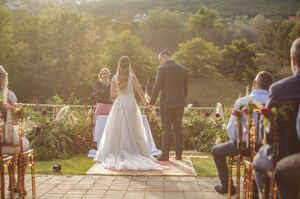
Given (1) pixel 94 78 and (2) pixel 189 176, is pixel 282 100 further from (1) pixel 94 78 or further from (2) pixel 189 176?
(1) pixel 94 78

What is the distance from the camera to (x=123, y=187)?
679cm

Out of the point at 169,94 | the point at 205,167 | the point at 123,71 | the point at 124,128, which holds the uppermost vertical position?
the point at 123,71

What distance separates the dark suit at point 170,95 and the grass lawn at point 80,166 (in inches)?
25.8

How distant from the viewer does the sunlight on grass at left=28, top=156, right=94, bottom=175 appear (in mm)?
8004

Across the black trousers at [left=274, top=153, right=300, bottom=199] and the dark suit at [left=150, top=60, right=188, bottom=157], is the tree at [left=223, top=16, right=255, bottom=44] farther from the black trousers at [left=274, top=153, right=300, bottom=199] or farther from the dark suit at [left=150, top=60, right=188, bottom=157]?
the black trousers at [left=274, top=153, right=300, bottom=199]

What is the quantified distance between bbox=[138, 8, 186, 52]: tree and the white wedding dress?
3485 inches

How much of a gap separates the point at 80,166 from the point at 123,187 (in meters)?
2.16

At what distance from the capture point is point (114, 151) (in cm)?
920

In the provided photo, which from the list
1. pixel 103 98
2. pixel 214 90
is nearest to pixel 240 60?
pixel 214 90

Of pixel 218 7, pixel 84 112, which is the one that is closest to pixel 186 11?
pixel 218 7

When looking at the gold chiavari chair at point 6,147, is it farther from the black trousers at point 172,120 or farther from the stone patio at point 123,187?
the black trousers at point 172,120

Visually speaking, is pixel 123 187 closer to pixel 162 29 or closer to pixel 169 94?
pixel 169 94

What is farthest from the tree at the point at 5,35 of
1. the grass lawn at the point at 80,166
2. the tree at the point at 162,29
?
the tree at the point at 162,29

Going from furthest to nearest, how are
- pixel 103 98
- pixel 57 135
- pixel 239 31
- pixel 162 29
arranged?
pixel 162 29, pixel 239 31, pixel 103 98, pixel 57 135
